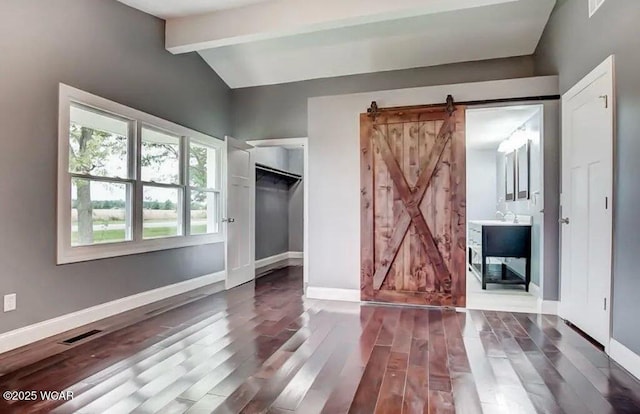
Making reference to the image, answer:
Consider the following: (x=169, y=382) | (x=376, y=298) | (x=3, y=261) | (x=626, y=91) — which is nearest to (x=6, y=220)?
(x=3, y=261)

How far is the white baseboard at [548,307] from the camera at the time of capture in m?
3.89

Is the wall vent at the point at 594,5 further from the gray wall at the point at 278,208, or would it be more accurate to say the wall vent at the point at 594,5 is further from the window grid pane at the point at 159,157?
the gray wall at the point at 278,208

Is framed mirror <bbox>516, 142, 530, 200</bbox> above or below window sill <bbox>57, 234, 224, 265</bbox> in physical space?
above

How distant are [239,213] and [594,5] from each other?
4.60 m

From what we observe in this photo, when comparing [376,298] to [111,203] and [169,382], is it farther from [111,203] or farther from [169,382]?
[111,203]

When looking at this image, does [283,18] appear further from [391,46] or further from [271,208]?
[271,208]

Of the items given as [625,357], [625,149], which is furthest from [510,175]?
[625,357]

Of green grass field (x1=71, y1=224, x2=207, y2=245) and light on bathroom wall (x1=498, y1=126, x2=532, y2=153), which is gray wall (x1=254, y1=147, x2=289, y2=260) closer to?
green grass field (x1=71, y1=224, x2=207, y2=245)

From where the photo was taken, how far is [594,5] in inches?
123

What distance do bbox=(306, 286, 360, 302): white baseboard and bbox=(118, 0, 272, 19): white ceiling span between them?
337cm

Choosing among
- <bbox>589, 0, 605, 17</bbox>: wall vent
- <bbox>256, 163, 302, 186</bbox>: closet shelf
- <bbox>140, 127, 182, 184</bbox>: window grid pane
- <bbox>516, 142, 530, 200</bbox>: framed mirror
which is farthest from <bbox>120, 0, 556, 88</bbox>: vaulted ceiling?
<bbox>256, 163, 302, 186</bbox>: closet shelf

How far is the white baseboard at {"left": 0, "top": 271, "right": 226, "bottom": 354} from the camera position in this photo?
296cm

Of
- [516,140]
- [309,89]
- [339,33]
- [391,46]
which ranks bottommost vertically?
[516,140]

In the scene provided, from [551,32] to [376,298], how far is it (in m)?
3.68
